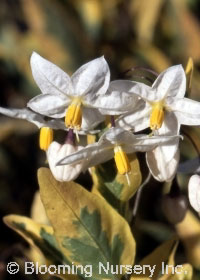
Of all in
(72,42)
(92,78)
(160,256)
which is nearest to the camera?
(92,78)

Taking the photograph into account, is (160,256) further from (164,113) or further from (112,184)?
(164,113)

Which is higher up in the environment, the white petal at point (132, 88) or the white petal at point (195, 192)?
the white petal at point (132, 88)

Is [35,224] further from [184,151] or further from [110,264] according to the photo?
[184,151]

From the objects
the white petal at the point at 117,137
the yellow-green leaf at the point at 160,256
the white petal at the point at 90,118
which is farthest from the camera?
the yellow-green leaf at the point at 160,256

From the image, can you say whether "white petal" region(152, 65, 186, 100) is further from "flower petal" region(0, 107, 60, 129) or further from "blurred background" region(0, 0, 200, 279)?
"blurred background" region(0, 0, 200, 279)

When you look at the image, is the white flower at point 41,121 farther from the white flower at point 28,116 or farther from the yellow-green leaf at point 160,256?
the yellow-green leaf at point 160,256

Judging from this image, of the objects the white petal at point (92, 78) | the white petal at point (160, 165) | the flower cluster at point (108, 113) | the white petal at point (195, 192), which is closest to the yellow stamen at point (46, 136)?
the flower cluster at point (108, 113)

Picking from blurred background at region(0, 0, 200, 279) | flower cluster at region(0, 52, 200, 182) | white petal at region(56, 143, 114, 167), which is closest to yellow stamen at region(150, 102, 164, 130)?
flower cluster at region(0, 52, 200, 182)

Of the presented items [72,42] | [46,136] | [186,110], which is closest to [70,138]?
[46,136]
